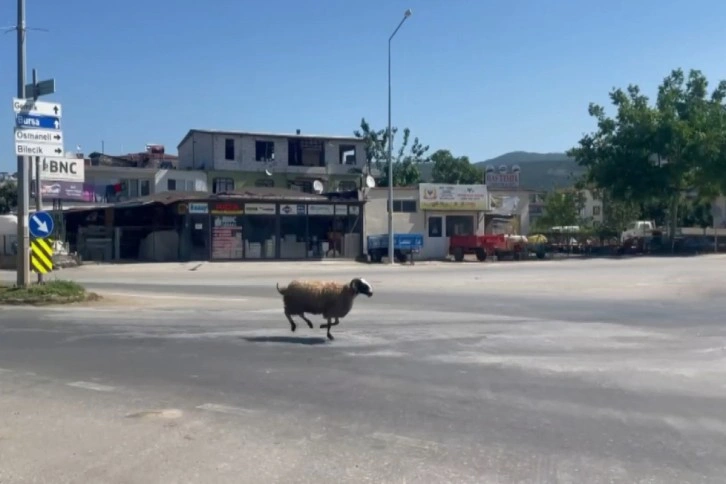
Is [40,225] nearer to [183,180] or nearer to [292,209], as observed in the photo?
[292,209]

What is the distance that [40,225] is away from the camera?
23.6m

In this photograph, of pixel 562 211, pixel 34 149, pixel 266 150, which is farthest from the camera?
pixel 562 211

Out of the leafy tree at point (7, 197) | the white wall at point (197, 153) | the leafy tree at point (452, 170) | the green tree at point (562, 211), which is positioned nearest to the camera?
the white wall at point (197, 153)

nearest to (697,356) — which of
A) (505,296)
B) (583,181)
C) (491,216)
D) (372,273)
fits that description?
(505,296)

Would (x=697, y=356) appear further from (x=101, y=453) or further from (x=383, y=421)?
(x=101, y=453)

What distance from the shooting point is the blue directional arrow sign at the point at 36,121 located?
22.7 meters

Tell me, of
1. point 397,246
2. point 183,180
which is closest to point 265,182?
point 183,180

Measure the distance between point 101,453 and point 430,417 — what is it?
10.5ft

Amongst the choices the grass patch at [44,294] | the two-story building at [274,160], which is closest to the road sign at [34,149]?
the grass patch at [44,294]

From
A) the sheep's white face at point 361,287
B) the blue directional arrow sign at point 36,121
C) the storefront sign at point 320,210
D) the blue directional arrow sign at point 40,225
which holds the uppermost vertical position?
the blue directional arrow sign at point 36,121

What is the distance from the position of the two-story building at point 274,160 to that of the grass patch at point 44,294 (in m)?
43.8

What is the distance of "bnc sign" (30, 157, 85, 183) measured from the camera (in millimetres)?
47656

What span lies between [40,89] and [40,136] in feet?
3.71

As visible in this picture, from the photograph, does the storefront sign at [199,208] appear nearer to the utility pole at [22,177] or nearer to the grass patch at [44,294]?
the grass patch at [44,294]
